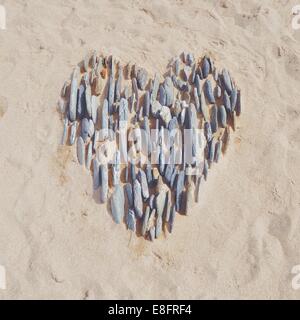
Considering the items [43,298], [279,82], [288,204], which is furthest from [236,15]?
[43,298]

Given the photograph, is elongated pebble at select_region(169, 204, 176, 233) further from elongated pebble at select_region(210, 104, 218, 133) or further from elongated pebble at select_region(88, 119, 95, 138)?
elongated pebble at select_region(88, 119, 95, 138)

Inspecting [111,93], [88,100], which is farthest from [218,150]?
[88,100]

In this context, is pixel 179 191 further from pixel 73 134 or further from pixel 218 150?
pixel 73 134

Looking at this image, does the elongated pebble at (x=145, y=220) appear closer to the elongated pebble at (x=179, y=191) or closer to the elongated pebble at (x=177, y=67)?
the elongated pebble at (x=179, y=191)

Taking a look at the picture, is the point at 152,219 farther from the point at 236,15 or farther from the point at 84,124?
the point at 236,15

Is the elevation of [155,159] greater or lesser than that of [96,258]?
greater

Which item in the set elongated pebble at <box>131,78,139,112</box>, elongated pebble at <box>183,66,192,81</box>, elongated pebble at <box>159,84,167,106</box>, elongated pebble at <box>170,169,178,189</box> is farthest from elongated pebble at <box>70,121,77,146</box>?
elongated pebble at <box>183,66,192,81</box>

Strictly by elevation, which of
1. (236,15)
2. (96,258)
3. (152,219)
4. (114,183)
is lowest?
(96,258)
